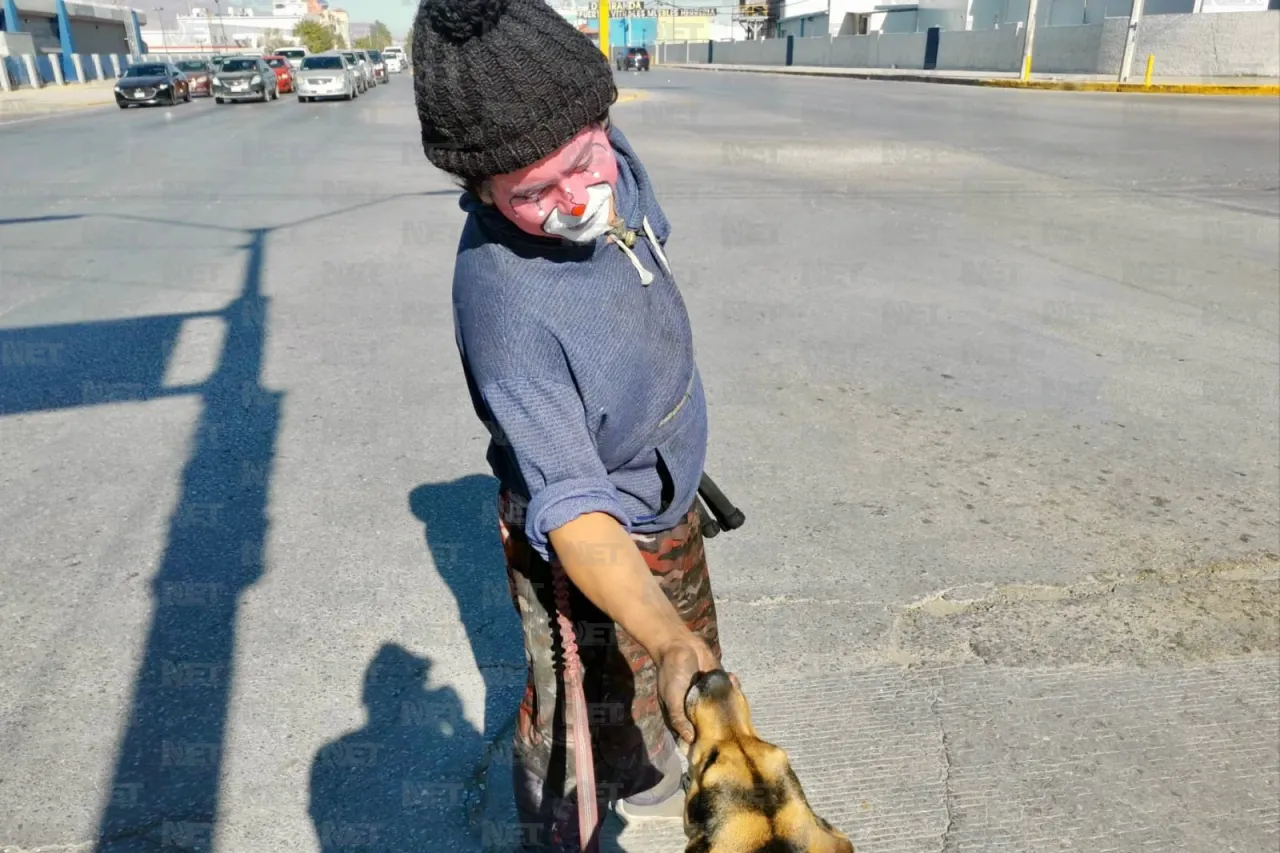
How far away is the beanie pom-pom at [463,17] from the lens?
56.4 inches

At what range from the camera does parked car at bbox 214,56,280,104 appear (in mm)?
31547

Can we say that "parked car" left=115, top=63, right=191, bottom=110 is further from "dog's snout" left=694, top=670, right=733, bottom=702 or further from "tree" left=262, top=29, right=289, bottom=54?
"tree" left=262, top=29, right=289, bottom=54

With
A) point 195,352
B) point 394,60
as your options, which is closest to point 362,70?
point 394,60

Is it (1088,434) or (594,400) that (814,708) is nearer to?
(594,400)

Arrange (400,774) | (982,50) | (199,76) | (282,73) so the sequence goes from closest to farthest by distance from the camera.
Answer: (400,774)
(199,76)
(282,73)
(982,50)

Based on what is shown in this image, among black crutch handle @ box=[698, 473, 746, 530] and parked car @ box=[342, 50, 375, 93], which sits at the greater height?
black crutch handle @ box=[698, 473, 746, 530]

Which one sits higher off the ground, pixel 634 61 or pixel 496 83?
pixel 496 83

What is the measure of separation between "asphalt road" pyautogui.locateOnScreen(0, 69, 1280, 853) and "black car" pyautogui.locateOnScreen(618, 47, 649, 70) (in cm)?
5328

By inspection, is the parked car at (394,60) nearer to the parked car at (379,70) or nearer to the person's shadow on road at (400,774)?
the parked car at (379,70)

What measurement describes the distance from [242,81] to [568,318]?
34138mm

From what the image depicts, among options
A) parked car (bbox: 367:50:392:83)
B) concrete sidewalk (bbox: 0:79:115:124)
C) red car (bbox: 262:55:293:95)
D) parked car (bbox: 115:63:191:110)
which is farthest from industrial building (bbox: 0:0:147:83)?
parked car (bbox: 115:63:191:110)

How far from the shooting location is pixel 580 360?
1.57 metres

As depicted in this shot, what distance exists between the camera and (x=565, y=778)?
6.73 feet

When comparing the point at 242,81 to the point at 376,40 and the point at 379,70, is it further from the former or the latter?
the point at 376,40
